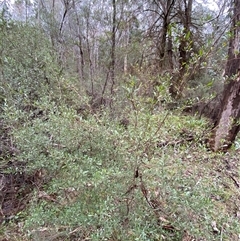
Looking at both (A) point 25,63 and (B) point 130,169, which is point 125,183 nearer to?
(B) point 130,169

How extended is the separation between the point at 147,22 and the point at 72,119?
18.9 feet

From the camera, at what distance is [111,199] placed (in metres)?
1.46

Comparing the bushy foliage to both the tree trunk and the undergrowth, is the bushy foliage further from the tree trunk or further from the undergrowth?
the tree trunk

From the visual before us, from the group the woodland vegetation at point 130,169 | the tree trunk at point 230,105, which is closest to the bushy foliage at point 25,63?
the woodland vegetation at point 130,169

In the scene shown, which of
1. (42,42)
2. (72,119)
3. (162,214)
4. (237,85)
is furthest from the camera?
(42,42)

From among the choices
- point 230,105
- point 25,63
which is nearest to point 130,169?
point 230,105

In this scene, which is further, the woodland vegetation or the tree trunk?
the tree trunk

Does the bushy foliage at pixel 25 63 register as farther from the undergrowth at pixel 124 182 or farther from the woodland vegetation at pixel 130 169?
the undergrowth at pixel 124 182

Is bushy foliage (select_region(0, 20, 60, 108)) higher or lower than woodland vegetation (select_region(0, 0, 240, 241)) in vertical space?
higher

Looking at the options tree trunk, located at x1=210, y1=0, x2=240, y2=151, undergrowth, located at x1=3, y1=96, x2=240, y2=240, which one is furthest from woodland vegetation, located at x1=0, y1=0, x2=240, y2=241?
tree trunk, located at x1=210, y1=0, x2=240, y2=151

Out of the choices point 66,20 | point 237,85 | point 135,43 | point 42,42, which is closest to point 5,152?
point 42,42

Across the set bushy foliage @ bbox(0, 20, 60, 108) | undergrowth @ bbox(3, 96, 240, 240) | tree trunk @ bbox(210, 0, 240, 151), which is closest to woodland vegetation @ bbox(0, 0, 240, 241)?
undergrowth @ bbox(3, 96, 240, 240)

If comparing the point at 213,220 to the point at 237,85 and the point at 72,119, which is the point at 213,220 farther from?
the point at 237,85

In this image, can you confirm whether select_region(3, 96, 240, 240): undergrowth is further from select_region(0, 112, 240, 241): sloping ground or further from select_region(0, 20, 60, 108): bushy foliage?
select_region(0, 20, 60, 108): bushy foliage
